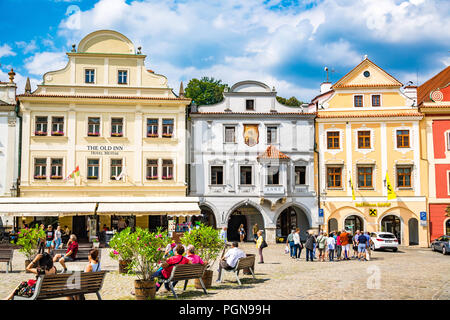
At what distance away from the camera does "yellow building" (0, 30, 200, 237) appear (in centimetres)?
3256

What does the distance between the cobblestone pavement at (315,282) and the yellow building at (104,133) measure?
12015mm

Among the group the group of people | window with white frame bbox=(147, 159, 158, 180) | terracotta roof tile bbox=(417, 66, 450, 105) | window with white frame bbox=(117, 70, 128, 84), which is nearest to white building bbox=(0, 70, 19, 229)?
window with white frame bbox=(117, 70, 128, 84)

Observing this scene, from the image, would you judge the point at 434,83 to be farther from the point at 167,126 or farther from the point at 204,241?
the point at 204,241

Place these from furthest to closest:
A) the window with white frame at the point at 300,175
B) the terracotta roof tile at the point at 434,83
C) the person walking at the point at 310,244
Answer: the terracotta roof tile at the point at 434,83 → the window with white frame at the point at 300,175 → the person walking at the point at 310,244

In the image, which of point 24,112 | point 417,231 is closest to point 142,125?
point 24,112

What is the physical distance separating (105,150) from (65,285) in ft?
77.5

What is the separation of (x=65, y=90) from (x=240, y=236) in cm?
1524

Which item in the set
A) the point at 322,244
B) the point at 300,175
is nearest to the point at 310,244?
the point at 322,244

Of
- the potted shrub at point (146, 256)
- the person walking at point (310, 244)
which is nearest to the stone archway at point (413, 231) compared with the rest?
the person walking at point (310, 244)

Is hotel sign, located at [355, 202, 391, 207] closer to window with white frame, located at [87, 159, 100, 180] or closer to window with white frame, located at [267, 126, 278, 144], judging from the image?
window with white frame, located at [267, 126, 278, 144]

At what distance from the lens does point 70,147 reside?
32844mm

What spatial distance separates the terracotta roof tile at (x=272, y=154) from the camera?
112ft

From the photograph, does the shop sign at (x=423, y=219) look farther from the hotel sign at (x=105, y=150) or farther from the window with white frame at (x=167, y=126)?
the hotel sign at (x=105, y=150)

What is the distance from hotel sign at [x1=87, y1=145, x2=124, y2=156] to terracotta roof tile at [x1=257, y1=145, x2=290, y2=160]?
31.2 feet
